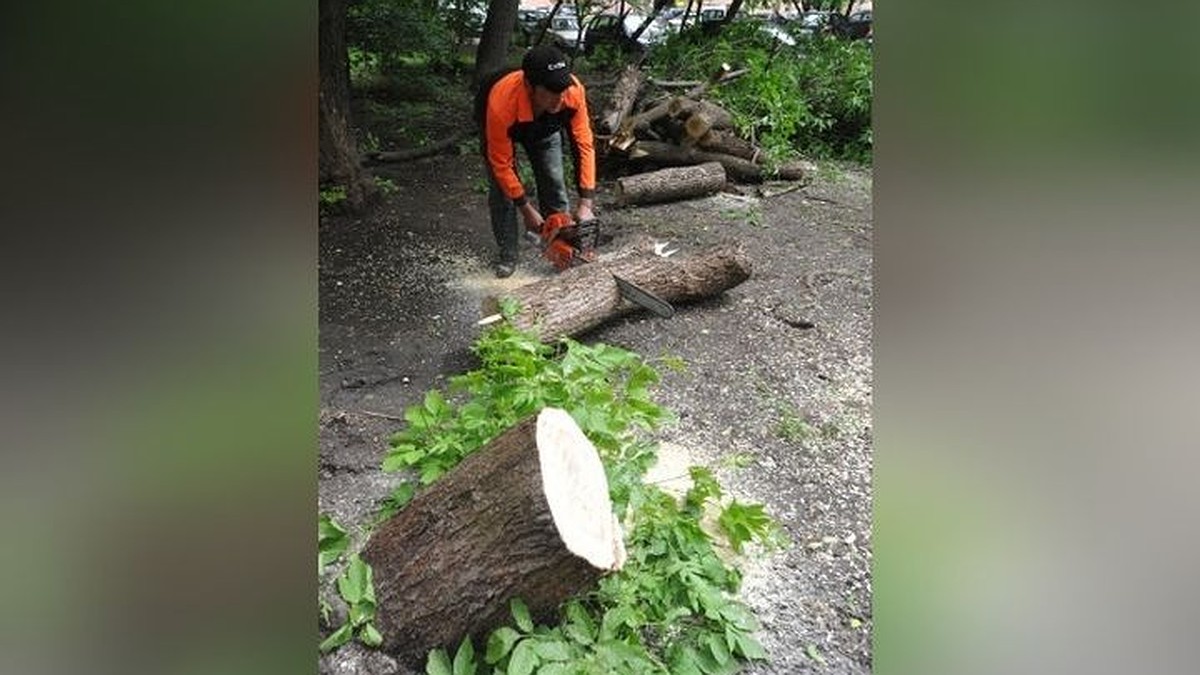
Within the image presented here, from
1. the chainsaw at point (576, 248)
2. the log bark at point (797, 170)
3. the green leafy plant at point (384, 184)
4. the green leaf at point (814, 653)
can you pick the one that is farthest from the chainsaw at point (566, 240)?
the green leaf at point (814, 653)

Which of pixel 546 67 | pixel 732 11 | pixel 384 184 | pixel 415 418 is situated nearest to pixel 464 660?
pixel 415 418

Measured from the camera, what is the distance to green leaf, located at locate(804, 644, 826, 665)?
2.32 metres

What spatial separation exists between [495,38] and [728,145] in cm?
101

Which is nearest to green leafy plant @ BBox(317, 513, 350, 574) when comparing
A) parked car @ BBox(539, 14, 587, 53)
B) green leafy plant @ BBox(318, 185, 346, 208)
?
green leafy plant @ BBox(318, 185, 346, 208)

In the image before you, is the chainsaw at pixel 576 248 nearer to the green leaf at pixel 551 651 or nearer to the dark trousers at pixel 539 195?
the dark trousers at pixel 539 195

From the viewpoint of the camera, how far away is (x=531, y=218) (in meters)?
Result: 2.82

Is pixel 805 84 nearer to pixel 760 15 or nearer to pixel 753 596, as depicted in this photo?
pixel 760 15

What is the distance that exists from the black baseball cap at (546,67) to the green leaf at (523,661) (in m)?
1.47

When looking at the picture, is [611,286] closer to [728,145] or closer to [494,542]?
[728,145]

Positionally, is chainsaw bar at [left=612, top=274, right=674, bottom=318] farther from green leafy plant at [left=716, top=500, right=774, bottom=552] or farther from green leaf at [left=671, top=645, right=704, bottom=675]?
green leaf at [left=671, top=645, right=704, bottom=675]

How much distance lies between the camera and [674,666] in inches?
92.0

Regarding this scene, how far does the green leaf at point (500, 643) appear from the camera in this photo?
2227 millimetres
